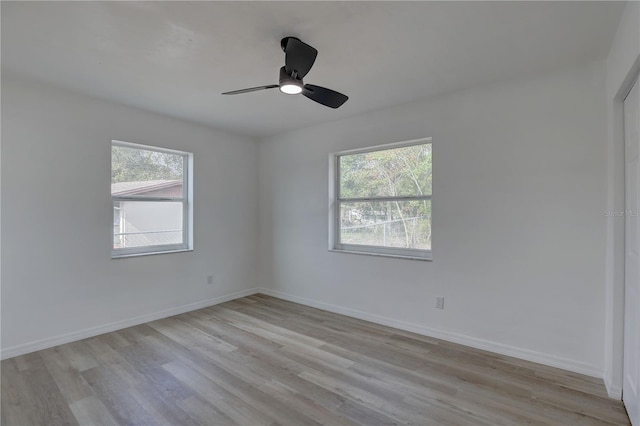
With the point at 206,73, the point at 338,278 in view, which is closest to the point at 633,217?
the point at 338,278

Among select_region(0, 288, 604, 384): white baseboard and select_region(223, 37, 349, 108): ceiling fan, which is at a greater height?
select_region(223, 37, 349, 108): ceiling fan

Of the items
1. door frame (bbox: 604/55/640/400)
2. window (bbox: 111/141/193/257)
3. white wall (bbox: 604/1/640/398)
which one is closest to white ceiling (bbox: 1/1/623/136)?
white wall (bbox: 604/1/640/398)

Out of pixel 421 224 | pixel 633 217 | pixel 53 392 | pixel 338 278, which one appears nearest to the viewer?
pixel 633 217

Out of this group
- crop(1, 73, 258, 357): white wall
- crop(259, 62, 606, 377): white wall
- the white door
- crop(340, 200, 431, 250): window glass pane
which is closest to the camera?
the white door

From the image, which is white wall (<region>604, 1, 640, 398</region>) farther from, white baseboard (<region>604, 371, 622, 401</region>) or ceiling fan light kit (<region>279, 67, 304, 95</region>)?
ceiling fan light kit (<region>279, 67, 304, 95</region>)

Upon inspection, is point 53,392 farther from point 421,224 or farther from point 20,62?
point 421,224

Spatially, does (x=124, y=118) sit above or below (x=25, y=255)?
above

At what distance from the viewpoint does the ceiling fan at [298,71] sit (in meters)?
1.92

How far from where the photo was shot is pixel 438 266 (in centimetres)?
326

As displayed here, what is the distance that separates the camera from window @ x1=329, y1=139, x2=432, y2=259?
11.5ft

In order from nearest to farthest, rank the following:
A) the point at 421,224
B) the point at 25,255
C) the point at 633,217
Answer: the point at 633,217 → the point at 25,255 → the point at 421,224

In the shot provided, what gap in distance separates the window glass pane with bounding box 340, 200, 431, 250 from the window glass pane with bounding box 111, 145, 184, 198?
2243 millimetres

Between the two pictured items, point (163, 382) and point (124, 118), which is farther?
point (124, 118)

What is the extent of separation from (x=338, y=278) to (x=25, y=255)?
3.19 metres
